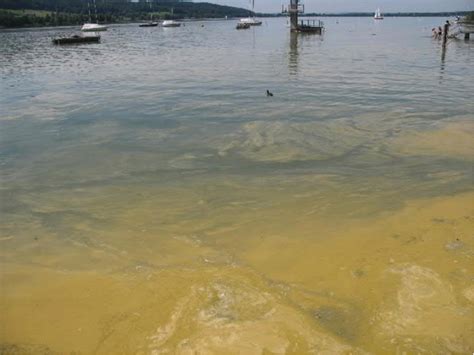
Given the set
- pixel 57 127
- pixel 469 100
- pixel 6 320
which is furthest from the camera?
pixel 469 100

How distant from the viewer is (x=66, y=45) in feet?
231

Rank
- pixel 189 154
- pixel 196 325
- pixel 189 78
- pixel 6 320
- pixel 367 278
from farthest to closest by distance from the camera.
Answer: pixel 189 78, pixel 189 154, pixel 367 278, pixel 6 320, pixel 196 325

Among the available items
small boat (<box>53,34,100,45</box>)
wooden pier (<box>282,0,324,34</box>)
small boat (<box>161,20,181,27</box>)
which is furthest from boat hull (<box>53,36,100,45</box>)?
small boat (<box>161,20,181,27</box>)

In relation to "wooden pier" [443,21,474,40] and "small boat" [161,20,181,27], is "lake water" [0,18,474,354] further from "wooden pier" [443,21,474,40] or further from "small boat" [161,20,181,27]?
"small boat" [161,20,181,27]

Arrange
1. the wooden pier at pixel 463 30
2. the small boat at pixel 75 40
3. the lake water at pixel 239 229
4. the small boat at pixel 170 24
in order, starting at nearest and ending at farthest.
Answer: the lake water at pixel 239 229 → the wooden pier at pixel 463 30 → the small boat at pixel 75 40 → the small boat at pixel 170 24

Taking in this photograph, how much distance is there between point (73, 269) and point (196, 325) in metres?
2.89

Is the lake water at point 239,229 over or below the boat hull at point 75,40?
below

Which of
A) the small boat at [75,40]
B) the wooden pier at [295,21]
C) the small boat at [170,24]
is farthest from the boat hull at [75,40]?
the small boat at [170,24]

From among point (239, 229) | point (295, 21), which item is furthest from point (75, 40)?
point (239, 229)

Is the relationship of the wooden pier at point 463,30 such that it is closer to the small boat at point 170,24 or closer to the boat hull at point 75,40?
the boat hull at point 75,40

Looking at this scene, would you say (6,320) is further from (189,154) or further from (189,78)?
(189,78)

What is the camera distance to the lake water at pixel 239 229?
601cm

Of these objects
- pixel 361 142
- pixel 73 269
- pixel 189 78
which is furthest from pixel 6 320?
pixel 189 78

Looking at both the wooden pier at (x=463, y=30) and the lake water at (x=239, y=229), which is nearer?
the lake water at (x=239, y=229)
